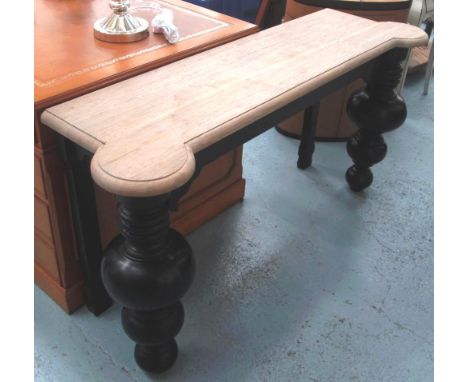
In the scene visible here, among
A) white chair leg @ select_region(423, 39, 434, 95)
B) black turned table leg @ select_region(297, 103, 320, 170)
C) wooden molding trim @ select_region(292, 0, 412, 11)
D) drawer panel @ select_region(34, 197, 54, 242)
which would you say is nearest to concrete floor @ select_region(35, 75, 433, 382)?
black turned table leg @ select_region(297, 103, 320, 170)

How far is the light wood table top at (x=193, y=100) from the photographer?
3.46ft

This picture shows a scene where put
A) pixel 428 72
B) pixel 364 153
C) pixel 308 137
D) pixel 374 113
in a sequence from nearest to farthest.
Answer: pixel 374 113
pixel 364 153
pixel 308 137
pixel 428 72

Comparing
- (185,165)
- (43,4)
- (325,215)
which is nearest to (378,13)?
(325,215)

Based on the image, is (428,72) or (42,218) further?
(428,72)

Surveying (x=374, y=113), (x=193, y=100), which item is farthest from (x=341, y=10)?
(x=193, y=100)

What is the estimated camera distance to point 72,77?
1.37 meters

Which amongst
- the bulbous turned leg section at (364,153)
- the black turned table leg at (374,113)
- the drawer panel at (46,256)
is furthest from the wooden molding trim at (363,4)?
the drawer panel at (46,256)

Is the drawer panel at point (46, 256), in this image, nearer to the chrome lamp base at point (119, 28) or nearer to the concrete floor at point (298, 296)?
the concrete floor at point (298, 296)

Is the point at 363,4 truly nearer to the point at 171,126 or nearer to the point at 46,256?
the point at 171,126

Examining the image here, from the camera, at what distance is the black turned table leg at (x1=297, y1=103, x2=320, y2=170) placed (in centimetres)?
224

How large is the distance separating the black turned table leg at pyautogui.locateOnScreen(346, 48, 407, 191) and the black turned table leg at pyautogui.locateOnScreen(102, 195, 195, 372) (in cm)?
104

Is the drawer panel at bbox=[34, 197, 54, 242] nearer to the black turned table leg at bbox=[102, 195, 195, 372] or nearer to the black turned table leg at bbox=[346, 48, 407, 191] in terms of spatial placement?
the black turned table leg at bbox=[102, 195, 195, 372]

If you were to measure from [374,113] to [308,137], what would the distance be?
0.41 meters

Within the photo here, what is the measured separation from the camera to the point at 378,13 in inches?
89.0
